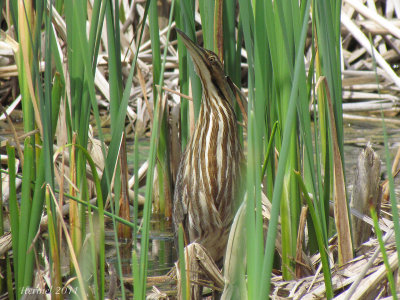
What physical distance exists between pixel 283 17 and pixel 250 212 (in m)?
0.54

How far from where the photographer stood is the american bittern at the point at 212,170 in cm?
179

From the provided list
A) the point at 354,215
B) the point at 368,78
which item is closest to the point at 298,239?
the point at 354,215

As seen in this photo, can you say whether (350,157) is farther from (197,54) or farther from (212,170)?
(197,54)

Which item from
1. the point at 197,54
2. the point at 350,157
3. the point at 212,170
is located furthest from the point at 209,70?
the point at 350,157

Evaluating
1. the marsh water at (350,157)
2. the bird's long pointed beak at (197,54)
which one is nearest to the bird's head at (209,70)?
the bird's long pointed beak at (197,54)

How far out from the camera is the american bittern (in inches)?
70.3

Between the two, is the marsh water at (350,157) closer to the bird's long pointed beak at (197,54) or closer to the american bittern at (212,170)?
the american bittern at (212,170)

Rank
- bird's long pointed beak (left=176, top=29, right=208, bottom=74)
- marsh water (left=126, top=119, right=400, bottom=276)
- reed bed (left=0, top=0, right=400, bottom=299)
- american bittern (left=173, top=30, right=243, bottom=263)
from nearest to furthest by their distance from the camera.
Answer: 1. reed bed (left=0, top=0, right=400, bottom=299)
2. bird's long pointed beak (left=176, top=29, right=208, bottom=74)
3. american bittern (left=173, top=30, right=243, bottom=263)
4. marsh water (left=126, top=119, right=400, bottom=276)

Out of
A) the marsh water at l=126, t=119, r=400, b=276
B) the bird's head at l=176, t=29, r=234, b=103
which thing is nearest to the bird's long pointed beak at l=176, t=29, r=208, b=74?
the bird's head at l=176, t=29, r=234, b=103

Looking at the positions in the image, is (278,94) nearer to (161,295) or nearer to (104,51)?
(161,295)

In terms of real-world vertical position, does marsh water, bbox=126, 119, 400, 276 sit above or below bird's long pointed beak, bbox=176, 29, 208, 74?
below

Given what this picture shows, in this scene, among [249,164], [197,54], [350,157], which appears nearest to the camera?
[249,164]

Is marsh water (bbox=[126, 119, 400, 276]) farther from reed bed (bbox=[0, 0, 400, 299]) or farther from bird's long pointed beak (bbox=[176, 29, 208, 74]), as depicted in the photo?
bird's long pointed beak (bbox=[176, 29, 208, 74])

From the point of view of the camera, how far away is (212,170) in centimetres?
182
